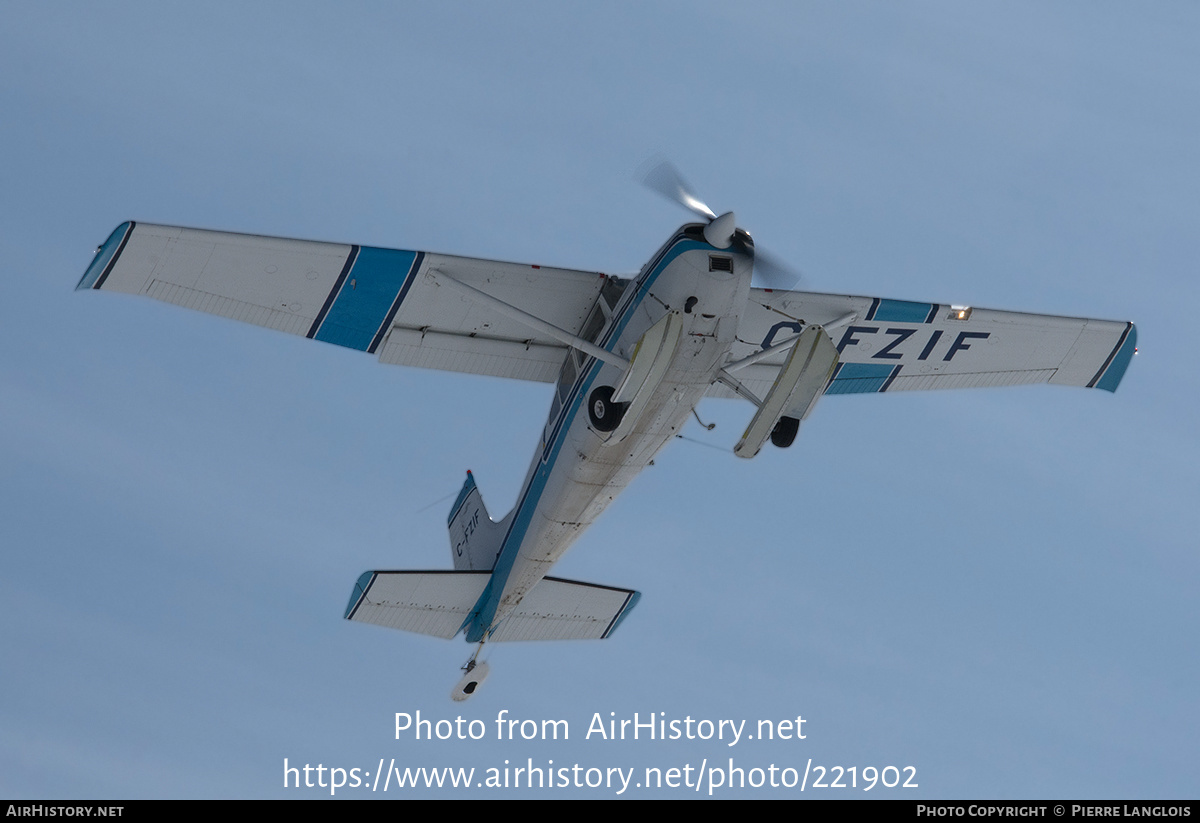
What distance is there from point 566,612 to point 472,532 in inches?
80.7

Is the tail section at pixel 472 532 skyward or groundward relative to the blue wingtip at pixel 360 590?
skyward

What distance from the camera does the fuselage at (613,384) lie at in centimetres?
1588

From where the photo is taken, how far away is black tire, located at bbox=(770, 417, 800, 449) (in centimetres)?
1716

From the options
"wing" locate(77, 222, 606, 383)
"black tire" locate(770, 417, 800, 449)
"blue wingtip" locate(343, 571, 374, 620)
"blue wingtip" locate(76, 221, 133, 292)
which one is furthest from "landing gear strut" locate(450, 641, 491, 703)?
"blue wingtip" locate(76, 221, 133, 292)

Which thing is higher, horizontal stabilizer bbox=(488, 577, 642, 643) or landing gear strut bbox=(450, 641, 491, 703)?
horizontal stabilizer bbox=(488, 577, 642, 643)

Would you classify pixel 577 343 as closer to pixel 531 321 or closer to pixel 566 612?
pixel 531 321

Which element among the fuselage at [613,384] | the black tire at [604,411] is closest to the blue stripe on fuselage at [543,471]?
the fuselage at [613,384]

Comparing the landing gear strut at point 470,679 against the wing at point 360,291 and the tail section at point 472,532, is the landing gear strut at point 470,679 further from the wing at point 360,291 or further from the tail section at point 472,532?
the wing at point 360,291

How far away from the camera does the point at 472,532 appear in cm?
2253

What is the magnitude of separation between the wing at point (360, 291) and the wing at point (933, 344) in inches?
115

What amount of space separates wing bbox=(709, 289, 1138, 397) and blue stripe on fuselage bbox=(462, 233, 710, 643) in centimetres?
259

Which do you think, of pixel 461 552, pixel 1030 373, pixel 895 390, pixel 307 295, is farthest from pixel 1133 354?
pixel 307 295

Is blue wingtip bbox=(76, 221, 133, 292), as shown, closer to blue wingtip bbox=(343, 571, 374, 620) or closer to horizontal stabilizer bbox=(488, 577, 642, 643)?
blue wingtip bbox=(343, 571, 374, 620)

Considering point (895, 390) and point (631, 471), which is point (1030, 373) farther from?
point (631, 471)
